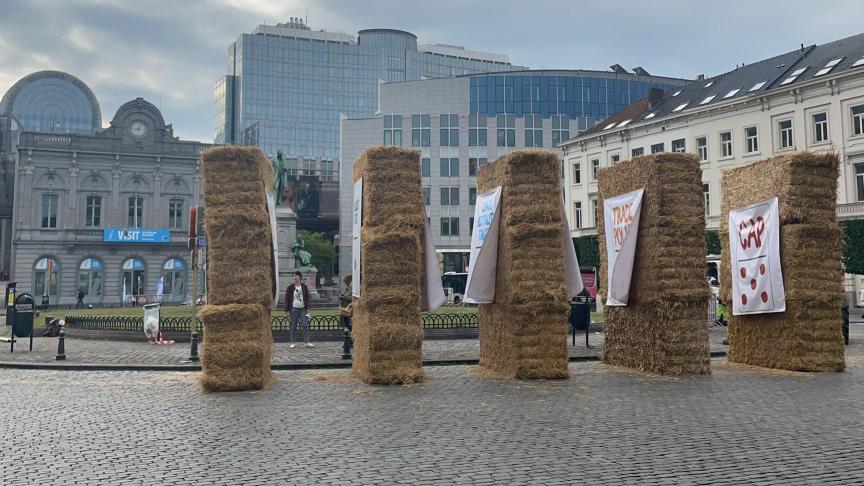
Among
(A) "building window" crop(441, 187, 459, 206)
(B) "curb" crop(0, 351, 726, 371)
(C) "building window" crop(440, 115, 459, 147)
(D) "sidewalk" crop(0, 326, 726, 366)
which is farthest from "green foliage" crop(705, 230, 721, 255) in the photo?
(B) "curb" crop(0, 351, 726, 371)

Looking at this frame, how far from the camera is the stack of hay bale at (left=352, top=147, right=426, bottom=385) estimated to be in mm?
12836

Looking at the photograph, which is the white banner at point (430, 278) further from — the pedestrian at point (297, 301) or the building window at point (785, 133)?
the building window at point (785, 133)

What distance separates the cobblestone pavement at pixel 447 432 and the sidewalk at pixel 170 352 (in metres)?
3.78

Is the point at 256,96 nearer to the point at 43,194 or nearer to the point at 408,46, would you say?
the point at 408,46

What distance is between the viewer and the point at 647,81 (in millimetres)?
90875

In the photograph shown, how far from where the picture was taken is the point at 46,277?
195 feet

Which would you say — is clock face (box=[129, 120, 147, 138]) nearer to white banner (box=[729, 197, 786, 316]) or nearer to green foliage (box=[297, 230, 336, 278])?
green foliage (box=[297, 230, 336, 278])

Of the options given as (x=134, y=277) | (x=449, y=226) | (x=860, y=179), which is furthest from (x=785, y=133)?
(x=134, y=277)

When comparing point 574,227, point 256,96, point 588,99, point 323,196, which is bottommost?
point 574,227

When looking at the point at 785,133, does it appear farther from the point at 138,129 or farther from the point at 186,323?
the point at 138,129


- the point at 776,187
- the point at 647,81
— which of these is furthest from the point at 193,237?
the point at 647,81

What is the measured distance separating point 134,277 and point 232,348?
181ft

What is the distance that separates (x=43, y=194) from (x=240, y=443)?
61.2 meters

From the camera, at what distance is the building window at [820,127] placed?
45.2 m
